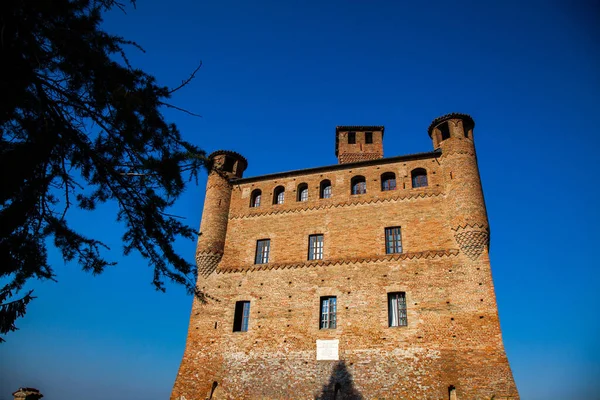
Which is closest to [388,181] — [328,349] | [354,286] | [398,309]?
[354,286]

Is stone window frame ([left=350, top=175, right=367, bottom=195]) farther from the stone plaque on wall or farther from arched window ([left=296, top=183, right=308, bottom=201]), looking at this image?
the stone plaque on wall

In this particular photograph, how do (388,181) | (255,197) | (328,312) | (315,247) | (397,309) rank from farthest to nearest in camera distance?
(255,197) < (388,181) < (315,247) < (328,312) < (397,309)

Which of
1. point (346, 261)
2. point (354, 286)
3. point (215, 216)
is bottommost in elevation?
point (354, 286)

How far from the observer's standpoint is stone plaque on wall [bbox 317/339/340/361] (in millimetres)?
15992

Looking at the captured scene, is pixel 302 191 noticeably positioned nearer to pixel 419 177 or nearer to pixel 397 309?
pixel 419 177

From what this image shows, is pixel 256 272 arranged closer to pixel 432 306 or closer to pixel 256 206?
pixel 256 206

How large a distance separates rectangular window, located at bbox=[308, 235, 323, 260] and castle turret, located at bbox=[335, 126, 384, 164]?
6.22 meters

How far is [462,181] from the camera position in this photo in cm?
1766

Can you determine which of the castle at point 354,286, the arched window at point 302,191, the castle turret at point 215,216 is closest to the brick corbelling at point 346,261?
the castle at point 354,286

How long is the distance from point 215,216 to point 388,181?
29.8ft

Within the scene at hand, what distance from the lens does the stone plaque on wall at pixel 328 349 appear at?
52.5ft

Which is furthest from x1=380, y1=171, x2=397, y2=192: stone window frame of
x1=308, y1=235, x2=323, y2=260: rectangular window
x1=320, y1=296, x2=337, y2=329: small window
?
x1=320, y1=296, x2=337, y2=329: small window

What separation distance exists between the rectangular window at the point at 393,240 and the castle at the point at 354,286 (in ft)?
0.18

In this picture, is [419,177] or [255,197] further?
[255,197]
